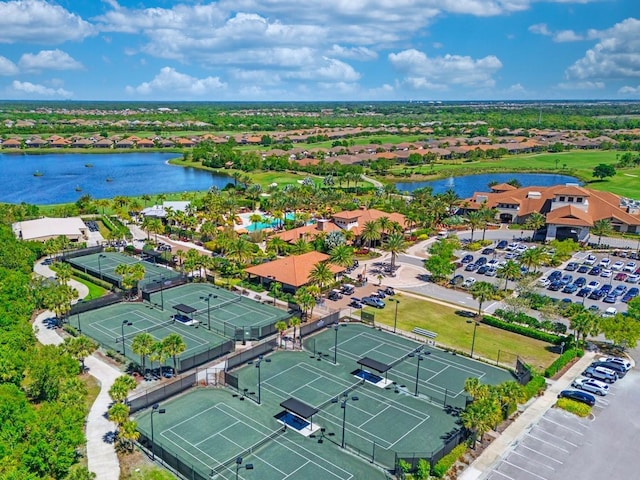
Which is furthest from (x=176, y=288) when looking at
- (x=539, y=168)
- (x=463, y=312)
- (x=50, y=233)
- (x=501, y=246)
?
(x=539, y=168)

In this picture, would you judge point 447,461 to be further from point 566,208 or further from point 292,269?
point 566,208

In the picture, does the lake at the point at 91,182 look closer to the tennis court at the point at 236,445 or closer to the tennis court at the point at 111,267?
the tennis court at the point at 111,267

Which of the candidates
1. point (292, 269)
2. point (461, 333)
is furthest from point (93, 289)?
point (461, 333)

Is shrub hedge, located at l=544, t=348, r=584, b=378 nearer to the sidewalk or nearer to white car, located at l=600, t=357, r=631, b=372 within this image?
the sidewalk

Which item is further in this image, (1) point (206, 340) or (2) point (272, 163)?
(2) point (272, 163)

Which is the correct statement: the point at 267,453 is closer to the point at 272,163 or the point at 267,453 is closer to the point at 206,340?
the point at 206,340

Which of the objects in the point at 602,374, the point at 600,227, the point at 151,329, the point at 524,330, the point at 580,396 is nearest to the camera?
the point at 580,396
